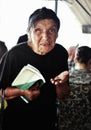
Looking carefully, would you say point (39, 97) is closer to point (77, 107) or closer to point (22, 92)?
point (22, 92)

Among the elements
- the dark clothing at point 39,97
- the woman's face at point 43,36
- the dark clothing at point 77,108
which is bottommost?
the dark clothing at point 77,108

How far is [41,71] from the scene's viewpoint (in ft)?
4.90

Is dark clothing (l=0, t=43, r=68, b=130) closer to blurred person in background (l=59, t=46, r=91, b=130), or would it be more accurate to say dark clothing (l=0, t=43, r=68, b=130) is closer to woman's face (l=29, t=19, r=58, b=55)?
woman's face (l=29, t=19, r=58, b=55)

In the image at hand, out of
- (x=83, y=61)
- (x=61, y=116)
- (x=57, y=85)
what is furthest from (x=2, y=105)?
(x=83, y=61)

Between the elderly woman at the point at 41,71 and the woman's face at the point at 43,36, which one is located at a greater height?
the woman's face at the point at 43,36

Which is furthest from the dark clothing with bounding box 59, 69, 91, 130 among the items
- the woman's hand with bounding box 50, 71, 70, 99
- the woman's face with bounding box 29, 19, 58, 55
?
the woman's face with bounding box 29, 19, 58, 55

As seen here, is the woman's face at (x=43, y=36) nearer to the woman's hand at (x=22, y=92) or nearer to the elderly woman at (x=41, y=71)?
the elderly woman at (x=41, y=71)

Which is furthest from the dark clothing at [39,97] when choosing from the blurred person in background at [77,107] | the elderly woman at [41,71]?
the blurred person in background at [77,107]

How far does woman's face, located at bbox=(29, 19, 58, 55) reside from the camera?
1488 millimetres

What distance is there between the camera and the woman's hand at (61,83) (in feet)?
4.94

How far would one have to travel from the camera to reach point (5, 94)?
4.65 ft

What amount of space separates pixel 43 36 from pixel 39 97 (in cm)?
31

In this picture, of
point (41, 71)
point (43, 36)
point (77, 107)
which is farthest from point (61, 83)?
point (77, 107)

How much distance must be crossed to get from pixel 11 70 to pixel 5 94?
120mm
